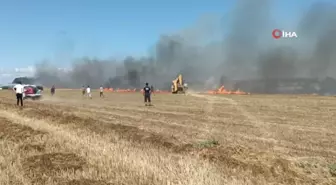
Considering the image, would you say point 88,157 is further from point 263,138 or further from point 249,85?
point 249,85

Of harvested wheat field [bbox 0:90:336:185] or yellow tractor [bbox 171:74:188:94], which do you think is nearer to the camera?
harvested wheat field [bbox 0:90:336:185]

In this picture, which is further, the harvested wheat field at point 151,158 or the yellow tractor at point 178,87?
the yellow tractor at point 178,87

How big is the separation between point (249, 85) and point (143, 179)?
403 ft

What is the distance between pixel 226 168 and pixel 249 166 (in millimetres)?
596

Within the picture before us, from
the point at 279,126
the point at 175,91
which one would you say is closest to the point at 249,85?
the point at 175,91

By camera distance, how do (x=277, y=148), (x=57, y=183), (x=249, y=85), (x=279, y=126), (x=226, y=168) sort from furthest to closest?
(x=249, y=85), (x=279, y=126), (x=277, y=148), (x=226, y=168), (x=57, y=183)

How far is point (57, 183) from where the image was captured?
8.59 metres

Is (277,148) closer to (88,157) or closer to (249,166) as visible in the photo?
(249,166)

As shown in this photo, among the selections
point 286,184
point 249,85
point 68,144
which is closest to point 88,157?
point 68,144

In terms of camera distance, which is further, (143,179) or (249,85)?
(249,85)

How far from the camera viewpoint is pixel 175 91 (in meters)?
83.7

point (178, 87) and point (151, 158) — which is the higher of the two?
point (151, 158)

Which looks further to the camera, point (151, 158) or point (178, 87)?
point (178, 87)

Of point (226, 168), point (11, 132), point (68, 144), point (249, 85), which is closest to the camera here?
point (226, 168)
